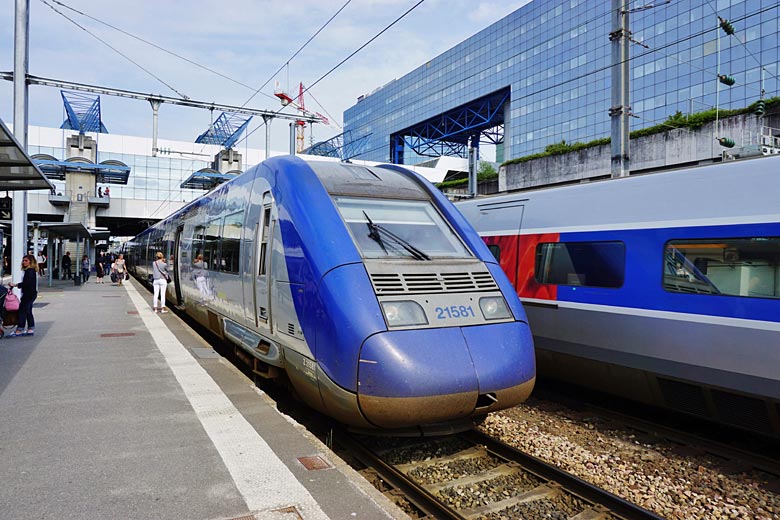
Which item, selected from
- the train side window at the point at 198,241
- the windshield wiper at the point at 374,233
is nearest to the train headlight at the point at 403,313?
the windshield wiper at the point at 374,233

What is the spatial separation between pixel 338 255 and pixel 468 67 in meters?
61.5

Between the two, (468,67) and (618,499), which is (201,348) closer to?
(618,499)

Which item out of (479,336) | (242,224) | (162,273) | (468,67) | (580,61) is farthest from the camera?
(468,67)

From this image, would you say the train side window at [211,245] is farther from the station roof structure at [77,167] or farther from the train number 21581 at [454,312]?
the station roof structure at [77,167]

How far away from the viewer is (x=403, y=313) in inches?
182

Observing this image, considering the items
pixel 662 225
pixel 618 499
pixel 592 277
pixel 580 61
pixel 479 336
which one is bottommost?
pixel 618 499

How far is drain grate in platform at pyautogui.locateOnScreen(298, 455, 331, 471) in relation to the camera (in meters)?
4.09

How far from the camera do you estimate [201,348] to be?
893 cm

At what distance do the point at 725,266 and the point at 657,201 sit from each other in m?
1.06

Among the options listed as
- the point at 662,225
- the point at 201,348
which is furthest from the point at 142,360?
the point at 662,225

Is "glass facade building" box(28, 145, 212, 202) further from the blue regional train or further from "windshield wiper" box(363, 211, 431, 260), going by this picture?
"windshield wiper" box(363, 211, 431, 260)

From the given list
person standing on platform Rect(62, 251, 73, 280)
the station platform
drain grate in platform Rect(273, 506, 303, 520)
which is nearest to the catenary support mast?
the station platform

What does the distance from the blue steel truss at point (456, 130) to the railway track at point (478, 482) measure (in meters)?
54.4

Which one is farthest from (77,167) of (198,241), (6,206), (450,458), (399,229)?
(450,458)
